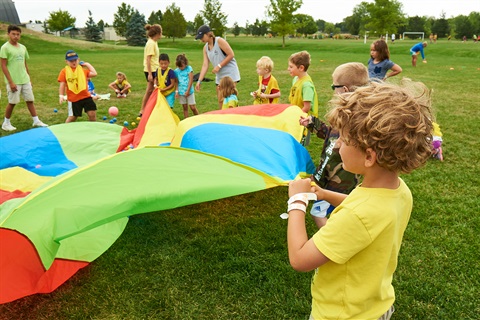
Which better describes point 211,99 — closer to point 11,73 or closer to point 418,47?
point 11,73

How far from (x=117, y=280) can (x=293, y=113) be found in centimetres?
242

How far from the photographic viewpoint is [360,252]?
4.79 ft

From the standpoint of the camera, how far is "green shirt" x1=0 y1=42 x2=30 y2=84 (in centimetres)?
707

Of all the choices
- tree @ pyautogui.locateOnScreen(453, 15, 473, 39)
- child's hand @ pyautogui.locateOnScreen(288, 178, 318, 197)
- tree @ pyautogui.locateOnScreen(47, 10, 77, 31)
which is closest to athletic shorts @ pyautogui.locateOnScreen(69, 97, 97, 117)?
child's hand @ pyautogui.locateOnScreen(288, 178, 318, 197)

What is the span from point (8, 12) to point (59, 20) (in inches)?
655

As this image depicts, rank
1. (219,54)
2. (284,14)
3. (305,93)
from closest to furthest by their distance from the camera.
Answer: (305,93) < (219,54) < (284,14)

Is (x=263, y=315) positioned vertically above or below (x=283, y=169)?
below

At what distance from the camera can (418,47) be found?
19969 mm

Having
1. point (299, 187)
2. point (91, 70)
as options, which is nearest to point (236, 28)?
point (91, 70)

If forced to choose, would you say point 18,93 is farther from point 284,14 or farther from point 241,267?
point 284,14

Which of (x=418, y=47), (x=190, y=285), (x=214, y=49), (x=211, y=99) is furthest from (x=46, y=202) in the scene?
(x=418, y=47)

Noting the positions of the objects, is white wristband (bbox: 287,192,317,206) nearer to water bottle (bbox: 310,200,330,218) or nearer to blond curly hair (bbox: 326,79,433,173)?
blond curly hair (bbox: 326,79,433,173)

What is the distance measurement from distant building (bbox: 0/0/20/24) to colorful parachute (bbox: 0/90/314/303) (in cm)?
6153

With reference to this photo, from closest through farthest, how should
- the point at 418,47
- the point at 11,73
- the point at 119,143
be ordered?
the point at 119,143 < the point at 11,73 < the point at 418,47
